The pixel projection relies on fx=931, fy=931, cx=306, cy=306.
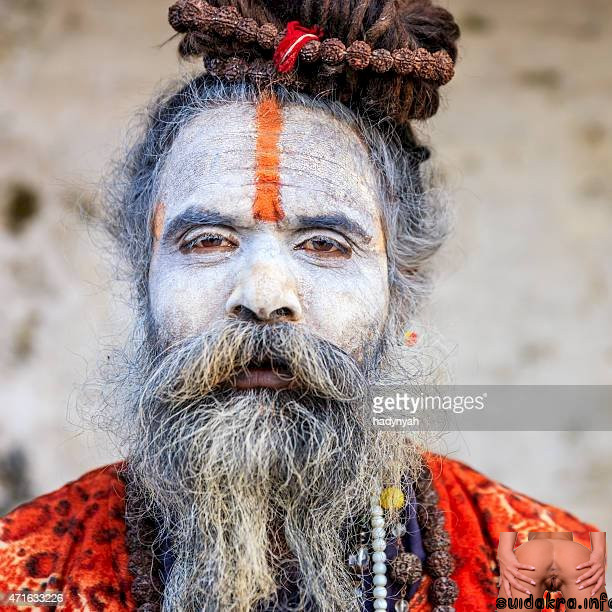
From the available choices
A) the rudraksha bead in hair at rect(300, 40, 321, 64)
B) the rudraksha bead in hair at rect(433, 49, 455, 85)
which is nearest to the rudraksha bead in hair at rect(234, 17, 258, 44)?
the rudraksha bead in hair at rect(300, 40, 321, 64)

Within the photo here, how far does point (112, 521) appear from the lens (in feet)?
7.38

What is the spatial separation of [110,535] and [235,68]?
115 cm

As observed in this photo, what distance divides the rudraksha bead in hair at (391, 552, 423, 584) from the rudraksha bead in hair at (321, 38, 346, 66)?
1159 millimetres

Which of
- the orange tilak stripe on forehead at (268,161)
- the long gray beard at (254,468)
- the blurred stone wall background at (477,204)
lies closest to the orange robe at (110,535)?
the long gray beard at (254,468)

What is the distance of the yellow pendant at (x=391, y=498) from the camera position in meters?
2.20

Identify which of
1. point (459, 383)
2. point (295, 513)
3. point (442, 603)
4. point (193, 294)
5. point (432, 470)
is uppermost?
point (459, 383)

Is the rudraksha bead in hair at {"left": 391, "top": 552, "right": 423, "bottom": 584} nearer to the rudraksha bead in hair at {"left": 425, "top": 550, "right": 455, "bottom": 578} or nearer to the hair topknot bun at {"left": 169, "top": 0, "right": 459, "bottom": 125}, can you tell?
the rudraksha bead in hair at {"left": 425, "top": 550, "right": 455, "bottom": 578}

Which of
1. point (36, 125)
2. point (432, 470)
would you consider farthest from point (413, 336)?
point (36, 125)

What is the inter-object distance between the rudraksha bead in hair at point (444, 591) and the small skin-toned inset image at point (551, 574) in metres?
0.12

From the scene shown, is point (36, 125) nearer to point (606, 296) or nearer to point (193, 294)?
point (193, 294)

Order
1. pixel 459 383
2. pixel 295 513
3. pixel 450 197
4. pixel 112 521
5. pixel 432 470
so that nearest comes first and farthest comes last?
pixel 295 513, pixel 112 521, pixel 432 470, pixel 450 197, pixel 459 383

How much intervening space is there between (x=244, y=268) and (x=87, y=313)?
1.73 meters

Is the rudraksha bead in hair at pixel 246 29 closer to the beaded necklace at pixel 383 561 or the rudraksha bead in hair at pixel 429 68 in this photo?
the rudraksha bead in hair at pixel 429 68

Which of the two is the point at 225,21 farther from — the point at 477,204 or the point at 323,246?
the point at 477,204
